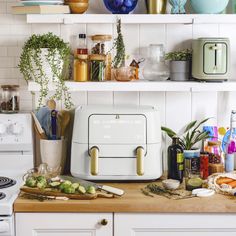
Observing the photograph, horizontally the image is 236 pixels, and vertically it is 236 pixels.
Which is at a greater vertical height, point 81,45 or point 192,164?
point 81,45

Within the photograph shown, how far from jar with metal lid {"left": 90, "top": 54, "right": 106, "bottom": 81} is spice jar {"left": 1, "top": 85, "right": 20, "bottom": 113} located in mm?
438

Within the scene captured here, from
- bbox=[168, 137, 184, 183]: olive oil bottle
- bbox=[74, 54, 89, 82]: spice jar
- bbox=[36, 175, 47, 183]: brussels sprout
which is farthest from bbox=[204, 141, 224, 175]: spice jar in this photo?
bbox=[36, 175, 47, 183]: brussels sprout

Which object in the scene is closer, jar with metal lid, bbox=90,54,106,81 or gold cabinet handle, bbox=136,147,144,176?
gold cabinet handle, bbox=136,147,144,176

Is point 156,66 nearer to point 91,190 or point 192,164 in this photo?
point 192,164

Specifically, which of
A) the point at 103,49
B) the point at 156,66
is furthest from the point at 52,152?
the point at 156,66

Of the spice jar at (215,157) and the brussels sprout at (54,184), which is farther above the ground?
the spice jar at (215,157)

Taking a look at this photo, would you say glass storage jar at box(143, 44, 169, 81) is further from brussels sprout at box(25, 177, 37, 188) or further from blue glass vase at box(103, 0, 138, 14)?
brussels sprout at box(25, 177, 37, 188)
